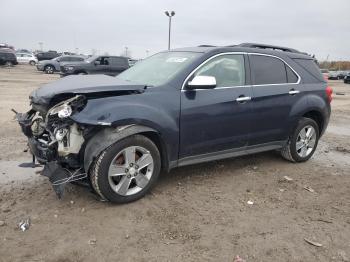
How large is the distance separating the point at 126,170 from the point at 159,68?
1.62 m

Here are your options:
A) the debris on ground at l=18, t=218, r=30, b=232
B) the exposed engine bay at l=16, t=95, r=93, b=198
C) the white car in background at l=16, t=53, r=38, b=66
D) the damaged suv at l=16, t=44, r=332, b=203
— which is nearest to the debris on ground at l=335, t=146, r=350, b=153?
the damaged suv at l=16, t=44, r=332, b=203

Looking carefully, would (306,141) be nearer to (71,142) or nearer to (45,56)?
(71,142)

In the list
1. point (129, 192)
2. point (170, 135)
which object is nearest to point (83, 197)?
point (129, 192)

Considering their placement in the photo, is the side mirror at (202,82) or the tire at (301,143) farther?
the tire at (301,143)

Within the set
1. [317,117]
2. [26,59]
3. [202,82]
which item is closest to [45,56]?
[26,59]

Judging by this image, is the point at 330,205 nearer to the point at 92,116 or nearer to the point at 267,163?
the point at 267,163

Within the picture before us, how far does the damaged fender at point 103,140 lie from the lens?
3730mm

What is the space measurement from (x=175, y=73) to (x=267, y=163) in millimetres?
2416

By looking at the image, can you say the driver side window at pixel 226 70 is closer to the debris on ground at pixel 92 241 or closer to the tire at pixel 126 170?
the tire at pixel 126 170

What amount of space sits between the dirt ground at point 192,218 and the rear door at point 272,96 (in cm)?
62

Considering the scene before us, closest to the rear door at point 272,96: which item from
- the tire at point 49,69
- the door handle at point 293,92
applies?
the door handle at point 293,92

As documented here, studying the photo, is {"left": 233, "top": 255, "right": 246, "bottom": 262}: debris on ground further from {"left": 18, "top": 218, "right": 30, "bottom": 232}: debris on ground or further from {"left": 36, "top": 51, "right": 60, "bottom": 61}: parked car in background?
{"left": 36, "top": 51, "right": 60, "bottom": 61}: parked car in background

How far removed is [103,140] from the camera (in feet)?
12.3

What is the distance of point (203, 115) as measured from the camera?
4426 millimetres
